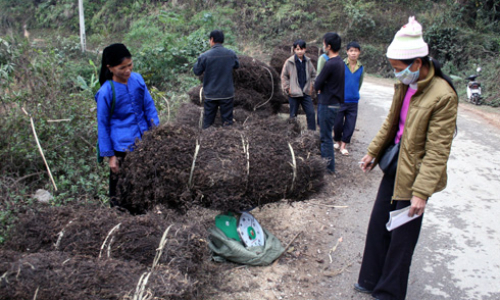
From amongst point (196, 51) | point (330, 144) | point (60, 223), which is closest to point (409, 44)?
point (60, 223)

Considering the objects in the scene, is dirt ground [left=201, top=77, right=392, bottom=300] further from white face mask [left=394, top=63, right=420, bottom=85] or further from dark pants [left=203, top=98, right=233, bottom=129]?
dark pants [left=203, top=98, right=233, bottom=129]

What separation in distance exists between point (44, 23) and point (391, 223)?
33.9 metres

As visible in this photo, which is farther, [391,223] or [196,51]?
[196,51]

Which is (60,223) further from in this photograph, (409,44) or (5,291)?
(409,44)

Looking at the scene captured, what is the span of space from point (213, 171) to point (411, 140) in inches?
58.6

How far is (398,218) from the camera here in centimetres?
293

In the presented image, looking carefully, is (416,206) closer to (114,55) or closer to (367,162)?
(367,162)

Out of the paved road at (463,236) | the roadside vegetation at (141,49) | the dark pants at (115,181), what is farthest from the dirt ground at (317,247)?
the roadside vegetation at (141,49)

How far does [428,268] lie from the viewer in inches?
151

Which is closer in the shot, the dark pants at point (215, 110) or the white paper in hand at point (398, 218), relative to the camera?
the white paper in hand at point (398, 218)

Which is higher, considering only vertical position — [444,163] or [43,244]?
[444,163]

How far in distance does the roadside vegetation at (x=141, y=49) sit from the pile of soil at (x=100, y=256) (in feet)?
3.71

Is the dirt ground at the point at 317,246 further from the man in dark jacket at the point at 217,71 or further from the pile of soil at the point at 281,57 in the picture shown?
the pile of soil at the point at 281,57

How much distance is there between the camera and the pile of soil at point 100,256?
2.57m
